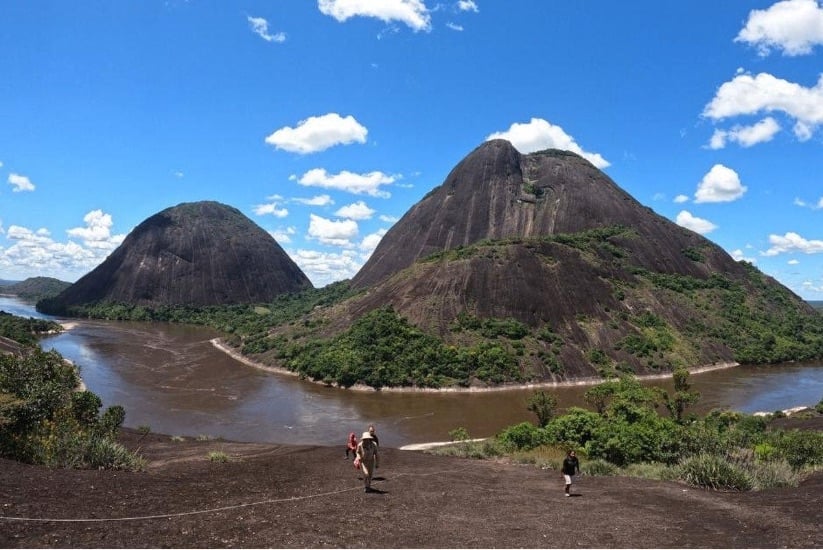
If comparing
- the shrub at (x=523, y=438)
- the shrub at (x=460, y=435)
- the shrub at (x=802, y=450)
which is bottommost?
the shrub at (x=460, y=435)

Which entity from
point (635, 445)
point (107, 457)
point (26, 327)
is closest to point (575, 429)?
point (635, 445)

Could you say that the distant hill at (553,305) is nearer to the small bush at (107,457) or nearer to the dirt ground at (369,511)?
the small bush at (107,457)

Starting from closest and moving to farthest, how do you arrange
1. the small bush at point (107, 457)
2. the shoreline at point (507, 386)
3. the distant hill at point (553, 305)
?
the small bush at point (107, 457) → the shoreline at point (507, 386) → the distant hill at point (553, 305)

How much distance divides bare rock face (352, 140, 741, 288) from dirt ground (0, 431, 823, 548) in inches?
3999

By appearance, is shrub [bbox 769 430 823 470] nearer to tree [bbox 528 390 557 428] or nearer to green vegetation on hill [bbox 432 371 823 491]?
green vegetation on hill [bbox 432 371 823 491]

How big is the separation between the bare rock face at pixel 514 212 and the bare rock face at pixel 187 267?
50.1 metres

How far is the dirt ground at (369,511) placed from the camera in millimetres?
9109

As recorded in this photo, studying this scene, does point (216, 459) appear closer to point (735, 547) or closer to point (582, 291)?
point (735, 547)

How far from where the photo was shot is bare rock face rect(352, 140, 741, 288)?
11812 cm

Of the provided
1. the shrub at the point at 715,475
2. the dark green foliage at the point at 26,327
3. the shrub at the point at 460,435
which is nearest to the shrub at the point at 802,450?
the shrub at the point at 715,475

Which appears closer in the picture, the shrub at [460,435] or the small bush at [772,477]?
the small bush at [772,477]

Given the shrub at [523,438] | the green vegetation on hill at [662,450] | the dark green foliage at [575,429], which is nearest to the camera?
the green vegetation on hill at [662,450]

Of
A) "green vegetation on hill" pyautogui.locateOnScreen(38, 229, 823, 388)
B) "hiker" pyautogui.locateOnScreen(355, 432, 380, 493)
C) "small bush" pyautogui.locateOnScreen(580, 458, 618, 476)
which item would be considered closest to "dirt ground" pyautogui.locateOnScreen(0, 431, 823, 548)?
"hiker" pyautogui.locateOnScreen(355, 432, 380, 493)

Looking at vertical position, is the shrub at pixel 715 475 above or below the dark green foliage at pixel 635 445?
above
